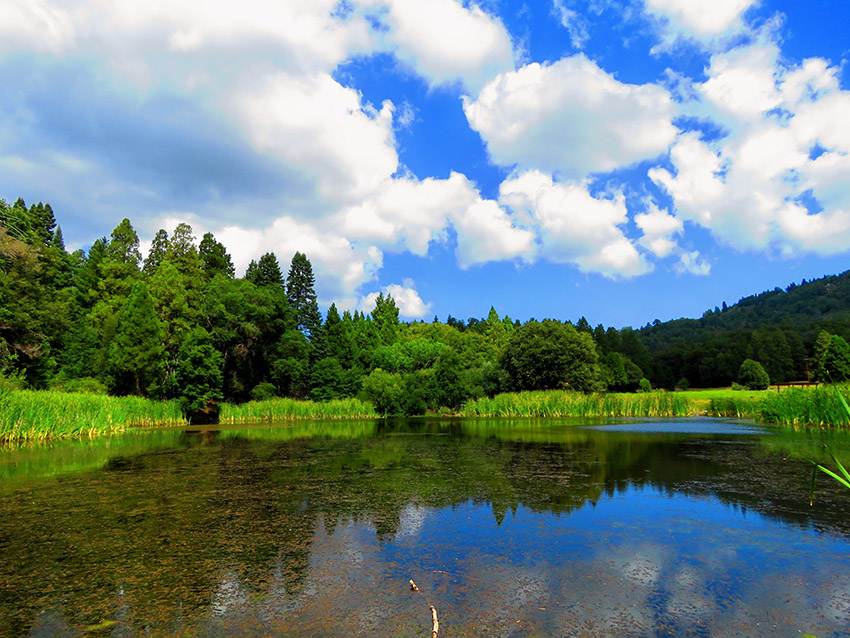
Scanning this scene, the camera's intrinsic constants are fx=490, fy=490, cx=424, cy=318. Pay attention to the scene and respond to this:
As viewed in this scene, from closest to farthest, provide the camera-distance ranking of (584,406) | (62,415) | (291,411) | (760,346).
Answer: (62,415) → (584,406) → (291,411) → (760,346)

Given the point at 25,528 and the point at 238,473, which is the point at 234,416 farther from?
the point at 25,528

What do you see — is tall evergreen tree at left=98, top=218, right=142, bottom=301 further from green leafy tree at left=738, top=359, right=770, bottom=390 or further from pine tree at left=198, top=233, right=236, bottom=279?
green leafy tree at left=738, top=359, right=770, bottom=390

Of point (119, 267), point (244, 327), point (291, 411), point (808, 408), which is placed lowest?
point (291, 411)

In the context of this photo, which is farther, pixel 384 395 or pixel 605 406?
pixel 384 395

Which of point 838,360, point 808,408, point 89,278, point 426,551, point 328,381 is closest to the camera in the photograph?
point 426,551

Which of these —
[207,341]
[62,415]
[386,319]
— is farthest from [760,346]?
[62,415]

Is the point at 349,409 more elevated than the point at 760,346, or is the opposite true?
the point at 760,346

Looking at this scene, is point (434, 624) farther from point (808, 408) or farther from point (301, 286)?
point (301, 286)

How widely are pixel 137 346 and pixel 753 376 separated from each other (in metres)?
60.3

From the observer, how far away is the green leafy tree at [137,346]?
28.1 meters

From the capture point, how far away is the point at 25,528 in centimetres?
529

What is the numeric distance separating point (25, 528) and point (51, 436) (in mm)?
12856

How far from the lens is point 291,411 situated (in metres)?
27.9

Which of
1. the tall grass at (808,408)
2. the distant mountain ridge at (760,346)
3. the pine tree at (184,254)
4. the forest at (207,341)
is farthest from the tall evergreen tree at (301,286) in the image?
the distant mountain ridge at (760,346)
